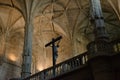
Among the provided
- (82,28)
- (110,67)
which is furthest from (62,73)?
(82,28)

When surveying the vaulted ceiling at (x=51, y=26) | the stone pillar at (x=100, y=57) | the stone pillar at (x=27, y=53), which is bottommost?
the stone pillar at (x=100, y=57)

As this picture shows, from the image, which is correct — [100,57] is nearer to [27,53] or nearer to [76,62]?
[76,62]

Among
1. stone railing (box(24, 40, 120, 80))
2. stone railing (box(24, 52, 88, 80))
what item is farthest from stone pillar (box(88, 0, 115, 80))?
stone railing (box(24, 52, 88, 80))

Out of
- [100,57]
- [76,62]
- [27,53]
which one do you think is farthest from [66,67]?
[27,53]

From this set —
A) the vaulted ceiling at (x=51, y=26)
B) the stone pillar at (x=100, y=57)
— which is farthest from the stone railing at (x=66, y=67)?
the vaulted ceiling at (x=51, y=26)

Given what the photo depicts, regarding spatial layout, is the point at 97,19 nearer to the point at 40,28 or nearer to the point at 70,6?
the point at 70,6

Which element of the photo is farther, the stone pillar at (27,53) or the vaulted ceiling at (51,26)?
the vaulted ceiling at (51,26)

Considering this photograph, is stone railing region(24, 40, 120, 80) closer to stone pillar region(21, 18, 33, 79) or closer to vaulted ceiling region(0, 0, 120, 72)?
stone pillar region(21, 18, 33, 79)

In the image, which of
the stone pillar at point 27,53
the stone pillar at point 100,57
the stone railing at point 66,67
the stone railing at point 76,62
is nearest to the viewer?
the stone pillar at point 100,57

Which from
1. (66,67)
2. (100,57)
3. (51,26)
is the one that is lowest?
(100,57)

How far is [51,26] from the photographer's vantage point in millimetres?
25422

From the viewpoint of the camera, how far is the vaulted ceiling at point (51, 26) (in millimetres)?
22469

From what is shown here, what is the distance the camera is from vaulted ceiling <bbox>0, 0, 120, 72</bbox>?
2247 centimetres

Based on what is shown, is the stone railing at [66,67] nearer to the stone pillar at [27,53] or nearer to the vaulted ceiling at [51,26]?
the stone pillar at [27,53]
